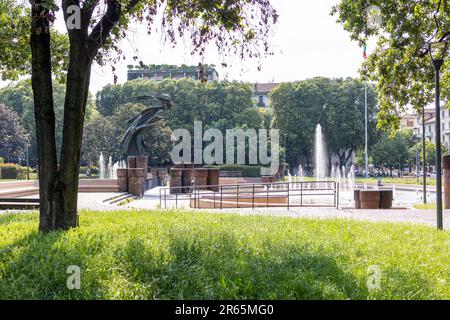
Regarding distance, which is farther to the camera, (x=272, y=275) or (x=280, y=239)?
(x=280, y=239)

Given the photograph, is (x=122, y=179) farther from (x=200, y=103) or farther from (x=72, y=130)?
(x=200, y=103)

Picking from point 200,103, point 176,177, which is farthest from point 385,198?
point 200,103

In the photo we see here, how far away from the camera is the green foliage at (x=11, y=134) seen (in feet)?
169

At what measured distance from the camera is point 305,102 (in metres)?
58.5

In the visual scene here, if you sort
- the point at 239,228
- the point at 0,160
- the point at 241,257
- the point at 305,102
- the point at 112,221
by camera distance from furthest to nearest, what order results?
the point at 305,102, the point at 0,160, the point at 112,221, the point at 239,228, the point at 241,257

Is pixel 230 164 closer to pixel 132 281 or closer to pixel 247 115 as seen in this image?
pixel 247 115

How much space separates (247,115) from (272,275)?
54.6m

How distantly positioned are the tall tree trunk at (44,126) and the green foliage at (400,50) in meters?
7.81

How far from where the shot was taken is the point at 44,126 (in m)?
7.37

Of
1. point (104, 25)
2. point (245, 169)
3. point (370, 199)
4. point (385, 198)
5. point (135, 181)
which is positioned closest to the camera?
point (104, 25)

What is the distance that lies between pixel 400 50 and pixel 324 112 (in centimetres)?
4584

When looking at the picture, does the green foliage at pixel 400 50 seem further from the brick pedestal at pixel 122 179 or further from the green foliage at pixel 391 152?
the green foliage at pixel 391 152

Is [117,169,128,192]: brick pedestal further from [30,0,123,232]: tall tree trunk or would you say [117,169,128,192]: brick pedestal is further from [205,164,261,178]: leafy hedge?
[205,164,261,178]: leafy hedge
